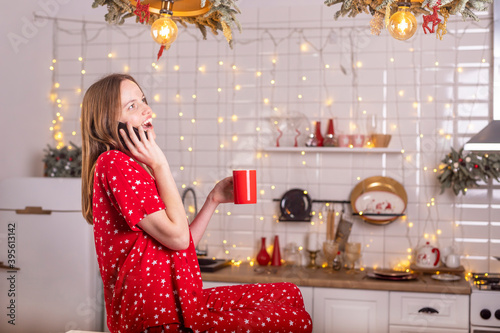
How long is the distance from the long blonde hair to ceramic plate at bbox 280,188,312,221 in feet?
6.73

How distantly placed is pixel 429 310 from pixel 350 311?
0.42m

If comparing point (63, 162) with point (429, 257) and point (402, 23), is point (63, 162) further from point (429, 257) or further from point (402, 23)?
point (402, 23)

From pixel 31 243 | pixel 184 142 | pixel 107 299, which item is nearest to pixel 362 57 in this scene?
pixel 184 142

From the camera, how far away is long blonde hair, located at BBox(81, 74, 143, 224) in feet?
5.48

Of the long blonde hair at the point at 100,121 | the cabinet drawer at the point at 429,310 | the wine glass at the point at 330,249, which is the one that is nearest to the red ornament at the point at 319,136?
the wine glass at the point at 330,249

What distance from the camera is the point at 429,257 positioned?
11.2 ft

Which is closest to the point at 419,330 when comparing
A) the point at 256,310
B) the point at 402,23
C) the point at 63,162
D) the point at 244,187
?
the point at 256,310

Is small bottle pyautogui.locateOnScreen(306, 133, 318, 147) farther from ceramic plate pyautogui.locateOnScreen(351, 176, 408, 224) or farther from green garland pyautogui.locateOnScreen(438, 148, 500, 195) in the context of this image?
green garland pyautogui.locateOnScreen(438, 148, 500, 195)

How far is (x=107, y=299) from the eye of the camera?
1.64 metres

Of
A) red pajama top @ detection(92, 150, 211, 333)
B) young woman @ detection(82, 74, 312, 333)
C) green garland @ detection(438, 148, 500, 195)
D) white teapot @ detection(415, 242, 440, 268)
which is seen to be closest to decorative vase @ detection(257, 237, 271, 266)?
white teapot @ detection(415, 242, 440, 268)

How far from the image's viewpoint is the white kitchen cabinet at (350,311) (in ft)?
10.2

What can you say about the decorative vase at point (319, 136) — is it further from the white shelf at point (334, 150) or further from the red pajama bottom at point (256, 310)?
the red pajama bottom at point (256, 310)

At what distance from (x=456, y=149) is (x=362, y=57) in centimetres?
83

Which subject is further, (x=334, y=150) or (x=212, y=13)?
(x=334, y=150)
